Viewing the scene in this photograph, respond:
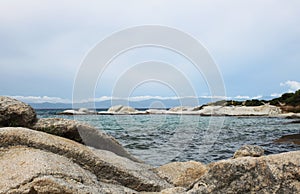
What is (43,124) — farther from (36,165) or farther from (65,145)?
(36,165)

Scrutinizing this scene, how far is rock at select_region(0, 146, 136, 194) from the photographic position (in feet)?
15.6

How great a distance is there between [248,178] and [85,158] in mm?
3639

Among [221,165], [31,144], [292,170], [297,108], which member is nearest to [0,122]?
[31,144]

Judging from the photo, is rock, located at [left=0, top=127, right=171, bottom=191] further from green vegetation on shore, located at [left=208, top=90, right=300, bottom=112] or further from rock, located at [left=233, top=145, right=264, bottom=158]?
green vegetation on shore, located at [left=208, top=90, right=300, bottom=112]

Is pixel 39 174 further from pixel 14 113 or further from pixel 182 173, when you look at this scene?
pixel 182 173

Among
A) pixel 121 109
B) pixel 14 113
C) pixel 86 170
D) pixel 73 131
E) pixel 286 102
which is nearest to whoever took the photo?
pixel 86 170

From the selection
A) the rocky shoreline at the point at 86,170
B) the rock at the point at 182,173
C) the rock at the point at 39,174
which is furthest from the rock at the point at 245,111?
the rock at the point at 39,174

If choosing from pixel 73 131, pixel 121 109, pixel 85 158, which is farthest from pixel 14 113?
pixel 121 109

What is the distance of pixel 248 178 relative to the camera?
16.8 ft

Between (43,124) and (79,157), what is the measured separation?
2365 mm

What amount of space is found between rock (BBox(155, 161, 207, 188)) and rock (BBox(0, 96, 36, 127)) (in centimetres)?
408

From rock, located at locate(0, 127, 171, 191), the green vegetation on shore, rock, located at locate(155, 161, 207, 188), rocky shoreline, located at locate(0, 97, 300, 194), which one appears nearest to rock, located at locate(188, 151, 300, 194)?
rocky shoreline, located at locate(0, 97, 300, 194)

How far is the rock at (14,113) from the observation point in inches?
305

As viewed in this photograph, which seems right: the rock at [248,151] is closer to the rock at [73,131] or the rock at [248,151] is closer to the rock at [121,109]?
the rock at [73,131]
